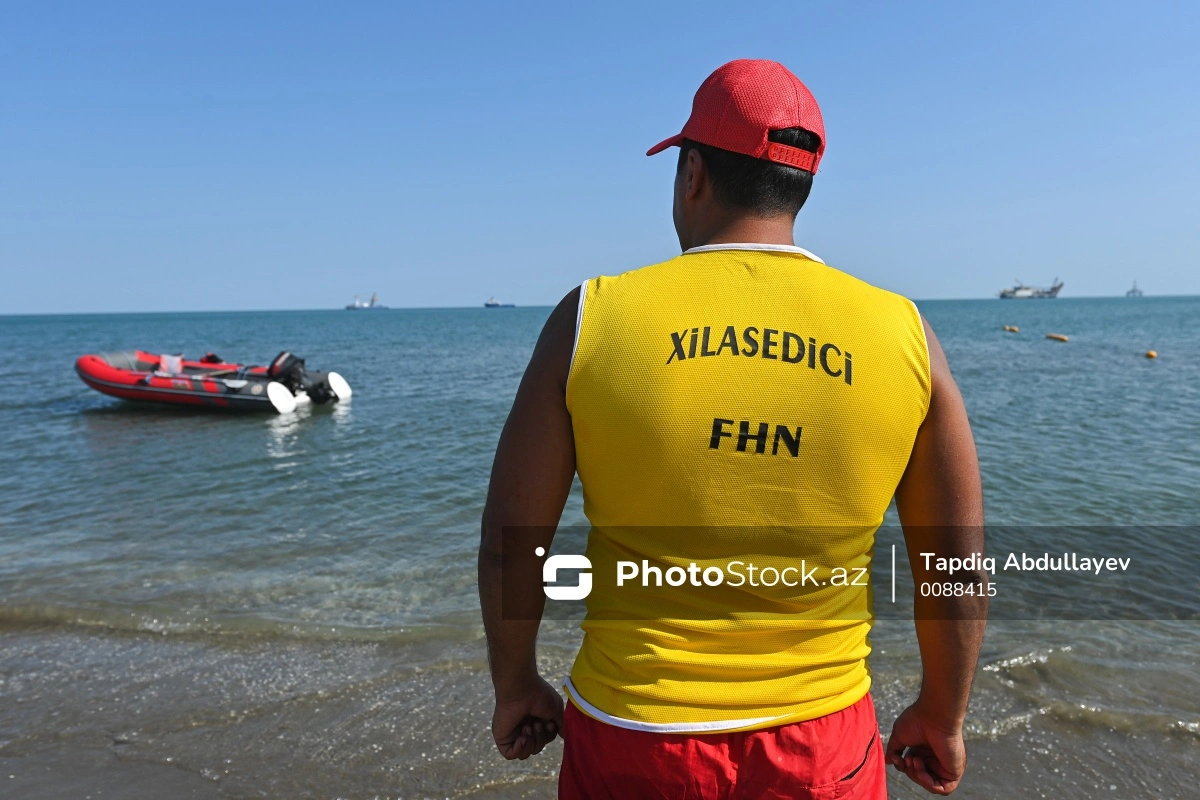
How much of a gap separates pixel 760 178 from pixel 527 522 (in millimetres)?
793

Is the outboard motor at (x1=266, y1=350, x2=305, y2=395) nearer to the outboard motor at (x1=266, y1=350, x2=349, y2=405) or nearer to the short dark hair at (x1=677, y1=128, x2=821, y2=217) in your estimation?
the outboard motor at (x1=266, y1=350, x2=349, y2=405)

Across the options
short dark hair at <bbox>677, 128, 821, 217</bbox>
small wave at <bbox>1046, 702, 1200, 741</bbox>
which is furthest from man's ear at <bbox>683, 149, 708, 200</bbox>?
small wave at <bbox>1046, 702, 1200, 741</bbox>

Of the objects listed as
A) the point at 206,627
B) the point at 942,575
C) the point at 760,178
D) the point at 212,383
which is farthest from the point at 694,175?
the point at 212,383

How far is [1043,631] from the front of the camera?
17.6ft

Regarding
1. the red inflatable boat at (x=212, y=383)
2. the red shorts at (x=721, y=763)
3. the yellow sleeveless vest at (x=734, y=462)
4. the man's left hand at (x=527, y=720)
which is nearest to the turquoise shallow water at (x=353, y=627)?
the man's left hand at (x=527, y=720)

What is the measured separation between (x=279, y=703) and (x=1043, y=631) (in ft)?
16.3

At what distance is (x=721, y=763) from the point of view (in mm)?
1346

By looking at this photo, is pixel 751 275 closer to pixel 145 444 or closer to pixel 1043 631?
pixel 1043 631

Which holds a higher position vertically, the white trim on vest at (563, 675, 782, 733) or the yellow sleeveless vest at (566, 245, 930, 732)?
the yellow sleeveless vest at (566, 245, 930, 732)

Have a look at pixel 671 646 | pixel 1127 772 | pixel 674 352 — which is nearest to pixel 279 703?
pixel 671 646

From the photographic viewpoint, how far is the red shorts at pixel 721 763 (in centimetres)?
134

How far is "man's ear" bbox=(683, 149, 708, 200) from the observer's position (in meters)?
1.51

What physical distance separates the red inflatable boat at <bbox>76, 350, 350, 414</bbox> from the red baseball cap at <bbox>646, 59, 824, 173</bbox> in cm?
1786

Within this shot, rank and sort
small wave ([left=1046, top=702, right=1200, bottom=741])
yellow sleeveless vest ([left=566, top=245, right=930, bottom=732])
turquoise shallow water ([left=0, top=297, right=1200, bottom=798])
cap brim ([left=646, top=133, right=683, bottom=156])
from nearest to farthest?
yellow sleeveless vest ([left=566, top=245, right=930, bottom=732]), cap brim ([left=646, top=133, right=683, bottom=156]), turquoise shallow water ([left=0, top=297, right=1200, bottom=798]), small wave ([left=1046, top=702, right=1200, bottom=741])
